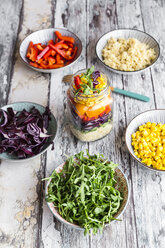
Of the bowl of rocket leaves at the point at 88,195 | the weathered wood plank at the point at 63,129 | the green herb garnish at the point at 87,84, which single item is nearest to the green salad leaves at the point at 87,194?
the bowl of rocket leaves at the point at 88,195

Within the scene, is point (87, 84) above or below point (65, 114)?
above

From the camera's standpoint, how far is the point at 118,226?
155cm

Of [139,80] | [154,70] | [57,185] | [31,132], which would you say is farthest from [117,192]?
[154,70]

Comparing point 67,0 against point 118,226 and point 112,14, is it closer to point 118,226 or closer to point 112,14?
point 112,14

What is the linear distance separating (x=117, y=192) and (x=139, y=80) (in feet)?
3.53

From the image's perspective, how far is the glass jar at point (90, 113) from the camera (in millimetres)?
1635

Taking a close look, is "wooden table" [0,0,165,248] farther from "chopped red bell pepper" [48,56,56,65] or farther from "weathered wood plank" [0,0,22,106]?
"chopped red bell pepper" [48,56,56,65]

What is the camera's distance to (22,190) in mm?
1719

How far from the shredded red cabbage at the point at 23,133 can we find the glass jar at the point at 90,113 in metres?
0.21

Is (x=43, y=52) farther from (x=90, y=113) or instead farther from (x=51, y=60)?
(x=90, y=113)

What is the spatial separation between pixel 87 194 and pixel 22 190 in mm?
503

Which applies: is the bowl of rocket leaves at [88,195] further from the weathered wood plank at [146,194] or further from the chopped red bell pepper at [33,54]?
the chopped red bell pepper at [33,54]

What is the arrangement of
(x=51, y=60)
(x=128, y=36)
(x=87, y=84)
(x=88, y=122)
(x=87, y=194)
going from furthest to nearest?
(x=128, y=36) → (x=51, y=60) → (x=88, y=122) → (x=87, y=84) → (x=87, y=194)

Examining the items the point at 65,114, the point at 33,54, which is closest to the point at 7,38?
the point at 33,54
